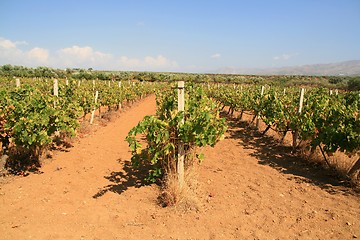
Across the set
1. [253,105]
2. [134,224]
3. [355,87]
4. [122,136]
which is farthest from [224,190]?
[355,87]

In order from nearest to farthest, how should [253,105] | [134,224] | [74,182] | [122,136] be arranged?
[134,224] < [74,182] < [122,136] < [253,105]

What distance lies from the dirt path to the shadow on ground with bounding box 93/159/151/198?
21 mm

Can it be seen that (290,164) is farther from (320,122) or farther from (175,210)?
(175,210)

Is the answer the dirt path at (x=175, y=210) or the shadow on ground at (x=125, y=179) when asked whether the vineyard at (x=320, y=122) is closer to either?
the dirt path at (x=175, y=210)

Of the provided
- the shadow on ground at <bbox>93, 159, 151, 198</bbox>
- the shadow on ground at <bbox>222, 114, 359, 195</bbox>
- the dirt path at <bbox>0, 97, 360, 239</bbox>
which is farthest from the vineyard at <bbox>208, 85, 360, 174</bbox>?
the shadow on ground at <bbox>93, 159, 151, 198</bbox>

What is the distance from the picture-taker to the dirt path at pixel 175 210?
3922 millimetres

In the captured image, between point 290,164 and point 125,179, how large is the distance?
4.52 metres

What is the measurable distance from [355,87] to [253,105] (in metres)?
38.9

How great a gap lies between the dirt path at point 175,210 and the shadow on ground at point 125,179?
0.02 meters

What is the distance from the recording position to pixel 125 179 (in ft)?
19.3

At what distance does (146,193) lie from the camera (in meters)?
5.15

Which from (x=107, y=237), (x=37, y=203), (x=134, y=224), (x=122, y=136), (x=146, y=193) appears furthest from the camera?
(x=122, y=136)

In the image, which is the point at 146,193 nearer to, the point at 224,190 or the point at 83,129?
the point at 224,190

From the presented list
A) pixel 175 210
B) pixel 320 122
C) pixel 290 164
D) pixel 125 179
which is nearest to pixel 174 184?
pixel 175 210
